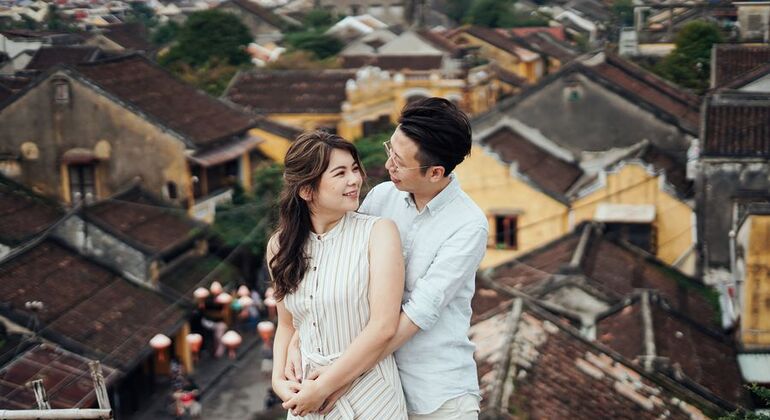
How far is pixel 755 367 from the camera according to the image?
12.6 meters

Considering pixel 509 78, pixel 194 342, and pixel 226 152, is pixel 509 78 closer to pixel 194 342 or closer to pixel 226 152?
pixel 226 152

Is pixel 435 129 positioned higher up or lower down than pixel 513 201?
higher up

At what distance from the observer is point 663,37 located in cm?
3228

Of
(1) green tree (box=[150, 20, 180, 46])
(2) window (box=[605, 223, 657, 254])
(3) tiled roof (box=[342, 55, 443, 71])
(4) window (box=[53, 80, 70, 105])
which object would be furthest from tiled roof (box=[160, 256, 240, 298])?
(3) tiled roof (box=[342, 55, 443, 71])

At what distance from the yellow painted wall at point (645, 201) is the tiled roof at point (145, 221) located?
21.9 feet

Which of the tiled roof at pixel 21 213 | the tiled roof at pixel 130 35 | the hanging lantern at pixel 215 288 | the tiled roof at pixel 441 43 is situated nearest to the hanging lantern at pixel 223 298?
the hanging lantern at pixel 215 288

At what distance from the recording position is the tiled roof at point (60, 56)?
1862cm

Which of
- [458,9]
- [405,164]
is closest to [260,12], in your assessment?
[458,9]

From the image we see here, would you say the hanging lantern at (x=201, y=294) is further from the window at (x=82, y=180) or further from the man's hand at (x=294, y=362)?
the man's hand at (x=294, y=362)

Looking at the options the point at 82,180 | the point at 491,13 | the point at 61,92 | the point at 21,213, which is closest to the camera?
the point at 21,213

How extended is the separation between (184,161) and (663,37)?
18087mm

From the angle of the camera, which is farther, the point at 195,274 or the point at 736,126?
the point at 195,274

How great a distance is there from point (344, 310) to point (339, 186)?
0.39m

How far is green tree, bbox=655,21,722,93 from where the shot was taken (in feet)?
89.6
